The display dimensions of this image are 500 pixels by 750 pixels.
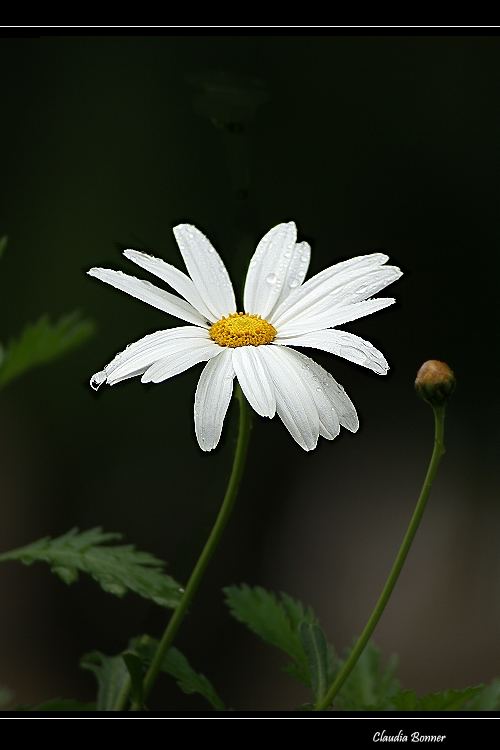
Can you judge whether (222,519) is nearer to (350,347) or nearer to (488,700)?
(350,347)

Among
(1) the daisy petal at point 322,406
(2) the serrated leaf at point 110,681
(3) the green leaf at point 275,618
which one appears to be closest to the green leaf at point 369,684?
(3) the green leaf at point 275,618

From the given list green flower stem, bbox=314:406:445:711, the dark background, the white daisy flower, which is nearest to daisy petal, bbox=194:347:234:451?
the white daisy flower

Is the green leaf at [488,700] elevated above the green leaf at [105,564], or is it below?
below

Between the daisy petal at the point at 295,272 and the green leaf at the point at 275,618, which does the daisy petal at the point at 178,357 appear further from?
the green leaf at the point at 275,618

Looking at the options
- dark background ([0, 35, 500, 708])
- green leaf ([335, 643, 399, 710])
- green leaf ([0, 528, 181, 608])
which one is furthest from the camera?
dark background ([0, 35, 500, 708])

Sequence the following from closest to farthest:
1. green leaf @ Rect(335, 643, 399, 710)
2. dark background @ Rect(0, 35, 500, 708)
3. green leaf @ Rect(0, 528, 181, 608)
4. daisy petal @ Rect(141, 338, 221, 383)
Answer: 1. daisy petal @ Rect(141, 338, 221, 383)
2. green leaf @ Rect(0, 528, 181, 608)
3. green leaf @ Rect(335, 643, 399, 710)
4. dark background @ Rect(0, 35, 500, 708)

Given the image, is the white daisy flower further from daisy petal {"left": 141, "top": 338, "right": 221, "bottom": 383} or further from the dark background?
the dark background

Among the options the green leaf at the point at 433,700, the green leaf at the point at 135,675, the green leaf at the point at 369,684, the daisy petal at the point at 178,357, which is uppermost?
the daisy petal at the point at 178,357

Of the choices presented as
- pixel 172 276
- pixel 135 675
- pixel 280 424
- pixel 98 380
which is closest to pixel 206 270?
pixel 172 276
